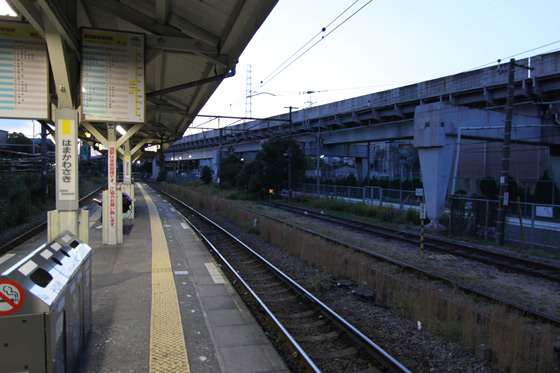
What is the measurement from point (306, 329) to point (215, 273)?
132 inches

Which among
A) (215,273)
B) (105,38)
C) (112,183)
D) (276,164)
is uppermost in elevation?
(105,38)

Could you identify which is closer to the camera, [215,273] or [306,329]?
[306,329]

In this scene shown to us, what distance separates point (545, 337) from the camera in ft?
15.9

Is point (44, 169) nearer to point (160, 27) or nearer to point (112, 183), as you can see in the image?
point (112, 183)

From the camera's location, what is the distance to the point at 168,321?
5629 mm

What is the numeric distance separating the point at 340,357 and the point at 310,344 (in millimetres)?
555

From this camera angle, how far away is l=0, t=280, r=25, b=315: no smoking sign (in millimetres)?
2799

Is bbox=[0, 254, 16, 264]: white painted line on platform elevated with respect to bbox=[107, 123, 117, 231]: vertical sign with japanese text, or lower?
lower

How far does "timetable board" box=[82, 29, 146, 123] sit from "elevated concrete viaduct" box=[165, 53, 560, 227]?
14886 millimetres

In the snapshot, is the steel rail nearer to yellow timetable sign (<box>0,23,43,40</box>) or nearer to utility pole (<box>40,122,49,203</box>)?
yellow timetable sign (<box>0,23,43,40</box>)

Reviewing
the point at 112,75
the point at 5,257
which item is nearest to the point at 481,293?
the point at 112,75

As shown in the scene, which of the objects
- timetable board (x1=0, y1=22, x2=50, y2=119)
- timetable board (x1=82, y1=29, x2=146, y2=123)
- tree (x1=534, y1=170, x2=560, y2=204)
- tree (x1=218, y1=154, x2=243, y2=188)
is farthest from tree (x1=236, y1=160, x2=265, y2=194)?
timetable board (x1=0, y1=22, x2=50, y2=119)

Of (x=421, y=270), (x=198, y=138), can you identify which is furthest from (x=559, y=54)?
(x=198, y=138)

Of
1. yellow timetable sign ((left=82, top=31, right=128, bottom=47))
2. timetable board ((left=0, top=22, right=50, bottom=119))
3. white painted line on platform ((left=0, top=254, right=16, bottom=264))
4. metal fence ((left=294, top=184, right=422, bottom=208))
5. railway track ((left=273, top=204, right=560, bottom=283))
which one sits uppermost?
yellow timetable sign ((left=82, top=31, right=128, bottom=47))
